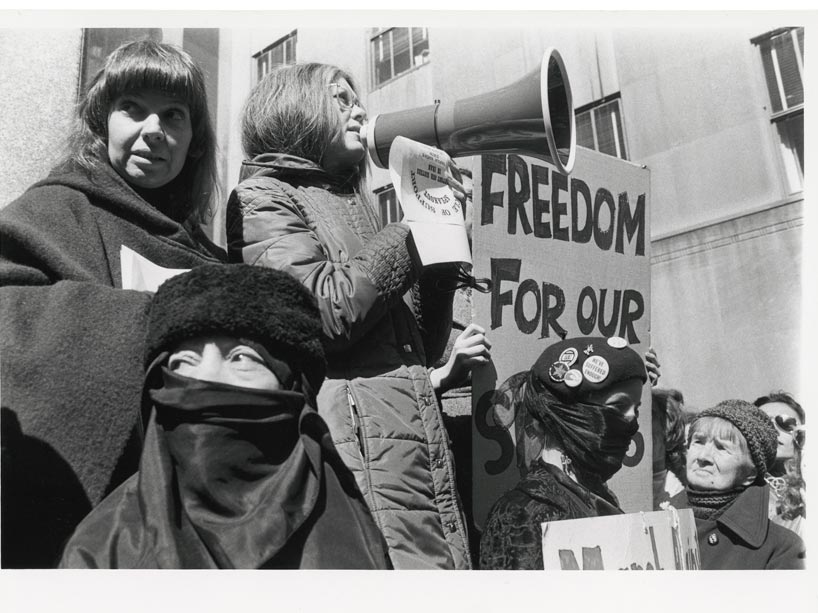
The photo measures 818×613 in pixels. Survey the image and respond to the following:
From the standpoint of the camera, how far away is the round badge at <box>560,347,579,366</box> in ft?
9.96

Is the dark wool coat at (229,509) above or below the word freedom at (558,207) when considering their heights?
below

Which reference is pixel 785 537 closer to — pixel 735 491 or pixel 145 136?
pixel 735 491

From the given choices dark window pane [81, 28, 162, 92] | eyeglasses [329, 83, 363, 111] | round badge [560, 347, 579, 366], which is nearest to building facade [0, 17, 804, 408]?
dark window pane [81, 28, 162, 92]

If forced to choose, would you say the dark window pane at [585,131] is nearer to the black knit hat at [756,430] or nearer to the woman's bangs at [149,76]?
the black knit hat at [756,430]

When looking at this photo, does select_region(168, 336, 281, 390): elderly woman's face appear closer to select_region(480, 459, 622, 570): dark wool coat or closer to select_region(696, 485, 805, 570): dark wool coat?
select_region(480, 459, 622, 570): dark wool coat

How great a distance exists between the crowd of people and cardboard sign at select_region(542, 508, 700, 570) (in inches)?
2.5

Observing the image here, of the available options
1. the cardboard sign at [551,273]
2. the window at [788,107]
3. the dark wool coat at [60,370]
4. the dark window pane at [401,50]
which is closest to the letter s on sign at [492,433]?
the cardboard sign at [551,273]

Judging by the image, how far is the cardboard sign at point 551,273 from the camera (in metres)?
3.01

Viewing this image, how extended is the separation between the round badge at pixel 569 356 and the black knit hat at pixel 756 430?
1048 mm

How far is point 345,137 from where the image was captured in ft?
9.06

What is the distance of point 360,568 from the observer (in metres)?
2.01

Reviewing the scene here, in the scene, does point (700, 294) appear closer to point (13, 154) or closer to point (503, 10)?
point (503, 10)
